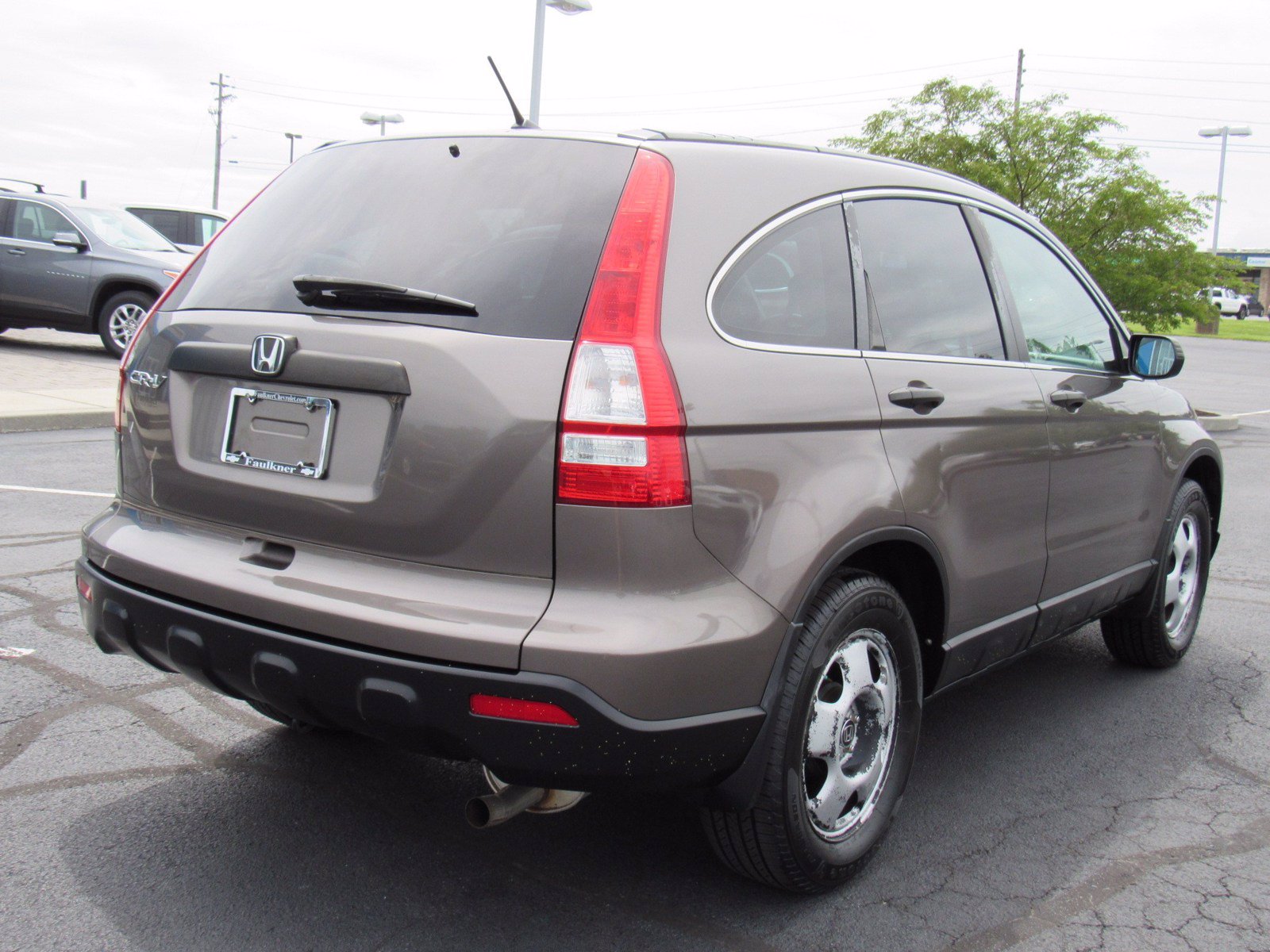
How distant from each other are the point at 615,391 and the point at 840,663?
0.94 metres

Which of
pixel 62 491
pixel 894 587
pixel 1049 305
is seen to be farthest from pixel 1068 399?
pixel 62 491

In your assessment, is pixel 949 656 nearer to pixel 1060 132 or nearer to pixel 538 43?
pixel 1060 132

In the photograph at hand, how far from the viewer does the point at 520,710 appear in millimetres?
2244

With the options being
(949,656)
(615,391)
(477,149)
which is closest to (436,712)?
(615,391)

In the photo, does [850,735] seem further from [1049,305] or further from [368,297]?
[1049,305]

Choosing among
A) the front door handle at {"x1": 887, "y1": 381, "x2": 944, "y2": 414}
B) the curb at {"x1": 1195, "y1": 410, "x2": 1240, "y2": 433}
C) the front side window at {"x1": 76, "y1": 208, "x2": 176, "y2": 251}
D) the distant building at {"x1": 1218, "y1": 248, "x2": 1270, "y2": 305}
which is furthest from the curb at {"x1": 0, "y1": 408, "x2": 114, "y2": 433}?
the distant building at {"x1": 1218, "y1": 248, "x2": 1270, "y2": 305}

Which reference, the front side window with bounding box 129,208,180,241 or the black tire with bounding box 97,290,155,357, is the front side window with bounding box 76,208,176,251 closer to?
the black tire with bounding box 97,290,155,357

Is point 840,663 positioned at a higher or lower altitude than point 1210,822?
higher

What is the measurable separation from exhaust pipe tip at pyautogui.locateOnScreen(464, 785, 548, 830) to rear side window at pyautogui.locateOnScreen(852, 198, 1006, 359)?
1.36 m

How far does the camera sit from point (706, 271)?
8.24 feet

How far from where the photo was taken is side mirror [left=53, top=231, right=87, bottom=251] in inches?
555

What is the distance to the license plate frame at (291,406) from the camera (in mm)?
2494

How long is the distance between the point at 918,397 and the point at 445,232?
1232mm

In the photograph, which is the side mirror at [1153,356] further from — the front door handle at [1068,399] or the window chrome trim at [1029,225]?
the front door handle at [1068,399]
